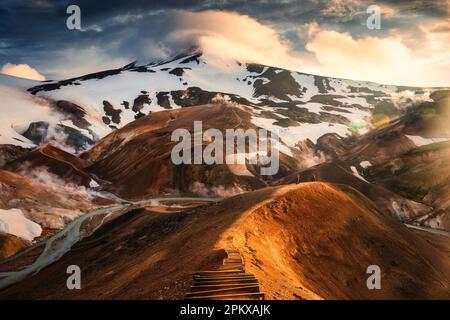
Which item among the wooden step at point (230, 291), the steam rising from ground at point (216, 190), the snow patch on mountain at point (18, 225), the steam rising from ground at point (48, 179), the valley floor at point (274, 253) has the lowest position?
the wooden step at point (230, 291)

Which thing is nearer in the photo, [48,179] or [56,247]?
[56,247]

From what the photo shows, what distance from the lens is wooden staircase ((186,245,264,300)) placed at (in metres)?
19.7

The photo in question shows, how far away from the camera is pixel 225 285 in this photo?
2044cm

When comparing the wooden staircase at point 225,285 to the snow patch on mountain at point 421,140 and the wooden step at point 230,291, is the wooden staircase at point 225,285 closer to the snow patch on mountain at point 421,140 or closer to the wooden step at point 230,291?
the wooden step at point 230,291

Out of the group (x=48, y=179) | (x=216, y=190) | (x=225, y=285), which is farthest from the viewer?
(x=48, y=179)

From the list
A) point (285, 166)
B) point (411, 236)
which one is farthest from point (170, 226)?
point (285, 166)

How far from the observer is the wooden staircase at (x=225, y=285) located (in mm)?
19703

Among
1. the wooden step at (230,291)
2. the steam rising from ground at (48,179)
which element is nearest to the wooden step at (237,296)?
the wooden step at (230,291)

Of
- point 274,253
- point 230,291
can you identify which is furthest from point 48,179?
point 230,291

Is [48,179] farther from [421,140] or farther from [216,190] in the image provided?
[421,140]

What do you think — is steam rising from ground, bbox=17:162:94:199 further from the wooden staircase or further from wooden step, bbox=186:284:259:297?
wooden step, bbox=186:284:259:297

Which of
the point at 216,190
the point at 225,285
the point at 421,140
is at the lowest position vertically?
the point at 225,285

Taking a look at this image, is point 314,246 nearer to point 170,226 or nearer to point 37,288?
point 170,226

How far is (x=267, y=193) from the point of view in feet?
155
